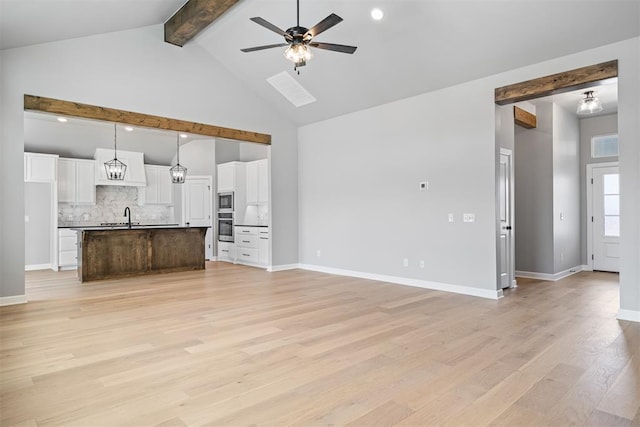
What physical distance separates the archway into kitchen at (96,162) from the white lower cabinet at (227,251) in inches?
12.6

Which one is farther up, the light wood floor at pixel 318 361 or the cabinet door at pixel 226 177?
the cabinet door at pixel 226 177

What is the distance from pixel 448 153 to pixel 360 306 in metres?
2.72

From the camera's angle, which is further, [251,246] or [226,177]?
[226,177]

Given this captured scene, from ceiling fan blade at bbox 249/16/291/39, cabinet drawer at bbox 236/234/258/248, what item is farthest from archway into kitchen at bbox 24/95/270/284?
ceiling fan blade at bbox 249/16/291/39

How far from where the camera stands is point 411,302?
504 cm

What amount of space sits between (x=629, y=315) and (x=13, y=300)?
7484 millimetres

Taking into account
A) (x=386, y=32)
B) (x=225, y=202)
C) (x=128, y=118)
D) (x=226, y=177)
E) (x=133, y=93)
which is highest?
(x=386, y=32)

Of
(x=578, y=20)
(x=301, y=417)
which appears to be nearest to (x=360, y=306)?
(x=301, y=417)

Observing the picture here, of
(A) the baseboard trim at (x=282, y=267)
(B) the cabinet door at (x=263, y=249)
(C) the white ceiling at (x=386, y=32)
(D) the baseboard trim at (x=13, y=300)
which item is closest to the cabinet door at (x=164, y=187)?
(B) the cabinet door at (x=263, y=249)

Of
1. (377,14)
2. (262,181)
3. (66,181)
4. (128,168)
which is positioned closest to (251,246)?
(262,181)

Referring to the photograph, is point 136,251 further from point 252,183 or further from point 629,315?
point 629,315

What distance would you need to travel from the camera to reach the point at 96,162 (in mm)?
9031

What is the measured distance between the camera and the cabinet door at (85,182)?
28.9ft

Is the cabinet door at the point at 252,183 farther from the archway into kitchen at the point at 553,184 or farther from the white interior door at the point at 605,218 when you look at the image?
the white interior door at the point at 605,218
